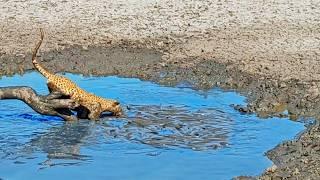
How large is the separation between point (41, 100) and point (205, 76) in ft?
10.4

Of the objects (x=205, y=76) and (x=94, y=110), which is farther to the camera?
(x=205, y=76)

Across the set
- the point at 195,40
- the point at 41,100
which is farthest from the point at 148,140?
the point at 195,40

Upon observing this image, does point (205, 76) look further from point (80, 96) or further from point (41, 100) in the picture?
point (41, 100)

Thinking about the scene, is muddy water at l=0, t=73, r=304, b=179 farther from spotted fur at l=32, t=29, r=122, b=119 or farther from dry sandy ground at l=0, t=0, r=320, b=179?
dry sandy ground at l=0, t=0, r=320, b=179

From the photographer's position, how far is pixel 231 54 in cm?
1252

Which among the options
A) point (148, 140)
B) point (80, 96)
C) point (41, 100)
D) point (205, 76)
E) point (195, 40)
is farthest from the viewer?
point (195, 40)

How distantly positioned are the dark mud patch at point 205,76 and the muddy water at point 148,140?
276mm

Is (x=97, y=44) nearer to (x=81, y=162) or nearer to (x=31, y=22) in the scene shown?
(x=31, y=22)

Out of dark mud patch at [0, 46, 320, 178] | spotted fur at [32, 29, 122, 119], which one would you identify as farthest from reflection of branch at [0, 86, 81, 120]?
dark mud patch at [0, 46, 320, 178]

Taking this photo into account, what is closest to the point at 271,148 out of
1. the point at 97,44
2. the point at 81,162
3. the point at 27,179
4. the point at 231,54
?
the point at 81,162

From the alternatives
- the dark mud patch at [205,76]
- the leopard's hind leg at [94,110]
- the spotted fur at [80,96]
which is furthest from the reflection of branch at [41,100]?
the dark mud patch at [205,76]

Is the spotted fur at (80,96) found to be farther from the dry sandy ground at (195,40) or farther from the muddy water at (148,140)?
the dry sandy ground at (195,40)

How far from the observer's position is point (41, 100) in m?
9.12

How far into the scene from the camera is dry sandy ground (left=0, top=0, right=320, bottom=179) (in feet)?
36.1
